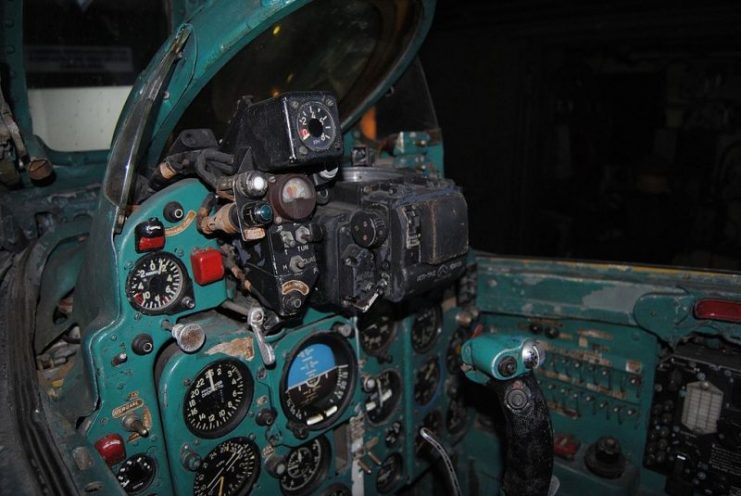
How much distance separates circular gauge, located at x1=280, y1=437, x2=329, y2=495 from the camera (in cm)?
239

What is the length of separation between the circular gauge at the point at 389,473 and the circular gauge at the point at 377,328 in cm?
67

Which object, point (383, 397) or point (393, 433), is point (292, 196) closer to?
point (383, 397)

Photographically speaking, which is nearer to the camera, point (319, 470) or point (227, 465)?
point (227, 465)

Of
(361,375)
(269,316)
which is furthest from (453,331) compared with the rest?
(269,316)

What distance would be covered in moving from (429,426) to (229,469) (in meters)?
1.37

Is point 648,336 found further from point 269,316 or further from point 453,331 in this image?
point 269,316

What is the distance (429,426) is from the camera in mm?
3100

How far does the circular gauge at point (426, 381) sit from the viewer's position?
2.95m

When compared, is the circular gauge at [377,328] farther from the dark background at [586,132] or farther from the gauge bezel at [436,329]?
the dark background at [586,132]

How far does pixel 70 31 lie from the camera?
266 centimetres

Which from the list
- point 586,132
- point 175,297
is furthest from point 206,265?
point 586,132

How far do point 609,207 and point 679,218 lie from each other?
0.88 metres

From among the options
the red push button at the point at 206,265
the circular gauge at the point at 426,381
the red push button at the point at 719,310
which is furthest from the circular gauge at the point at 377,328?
the red push button at the point at 719,310

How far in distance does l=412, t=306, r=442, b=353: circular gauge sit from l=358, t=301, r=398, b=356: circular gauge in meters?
0.17
